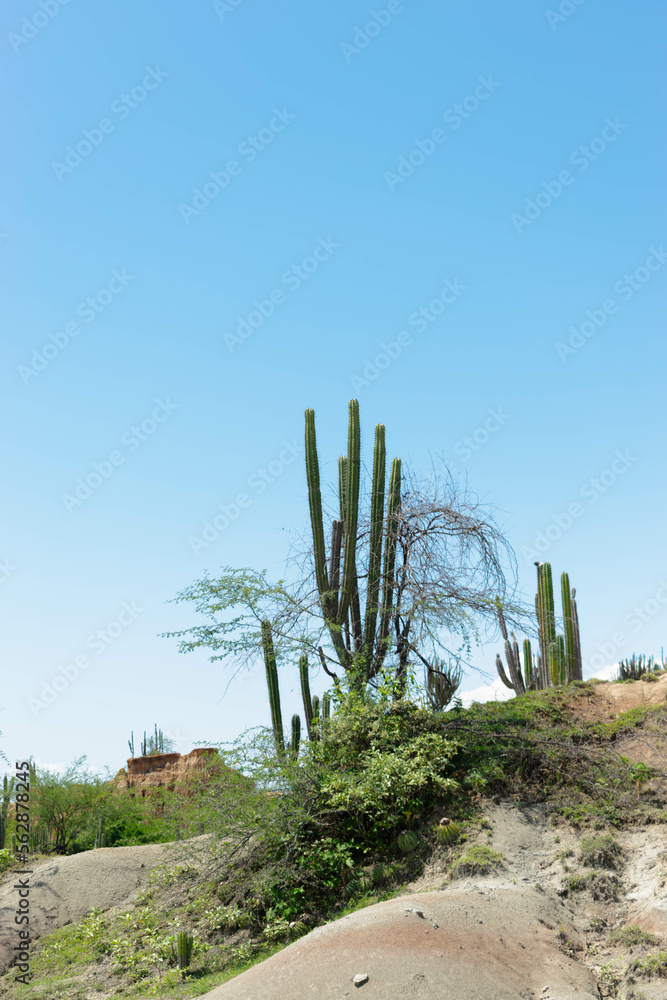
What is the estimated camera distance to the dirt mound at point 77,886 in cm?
1347

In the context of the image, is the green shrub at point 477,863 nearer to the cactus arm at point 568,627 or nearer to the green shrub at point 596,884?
the green shrub at point 596,884

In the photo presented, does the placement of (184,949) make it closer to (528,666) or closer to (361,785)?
(361,785)

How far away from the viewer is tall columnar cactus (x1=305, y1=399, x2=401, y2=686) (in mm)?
14445

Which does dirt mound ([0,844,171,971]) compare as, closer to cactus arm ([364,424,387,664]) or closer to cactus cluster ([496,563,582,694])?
cactus arm ([364,424,387,664])

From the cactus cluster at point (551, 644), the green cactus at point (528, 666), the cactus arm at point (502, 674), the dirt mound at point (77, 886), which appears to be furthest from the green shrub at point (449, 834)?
the cactus arm at point (502, 674)

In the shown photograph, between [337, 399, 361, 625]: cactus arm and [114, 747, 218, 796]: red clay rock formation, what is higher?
[337, 399, 361, 625]: cactus arm

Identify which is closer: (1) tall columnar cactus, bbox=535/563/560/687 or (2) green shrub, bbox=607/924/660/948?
(2) green shrub, bbox=607/924/660/948

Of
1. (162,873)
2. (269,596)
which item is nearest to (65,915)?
(162,873)

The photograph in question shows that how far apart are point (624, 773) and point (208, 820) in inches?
250

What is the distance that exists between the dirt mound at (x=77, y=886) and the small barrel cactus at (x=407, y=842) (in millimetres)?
5045

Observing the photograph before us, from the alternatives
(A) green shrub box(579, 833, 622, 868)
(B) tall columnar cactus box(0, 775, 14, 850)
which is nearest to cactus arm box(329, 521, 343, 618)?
(A) green shrub box(579, 833, 622, 868)

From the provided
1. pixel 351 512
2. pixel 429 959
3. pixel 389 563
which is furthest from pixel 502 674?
pixel 429 959

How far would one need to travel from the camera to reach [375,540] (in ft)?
48.9

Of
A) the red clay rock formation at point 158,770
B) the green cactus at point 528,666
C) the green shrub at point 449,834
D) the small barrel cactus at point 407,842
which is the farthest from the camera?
the red clay rock formation at point 158,770
